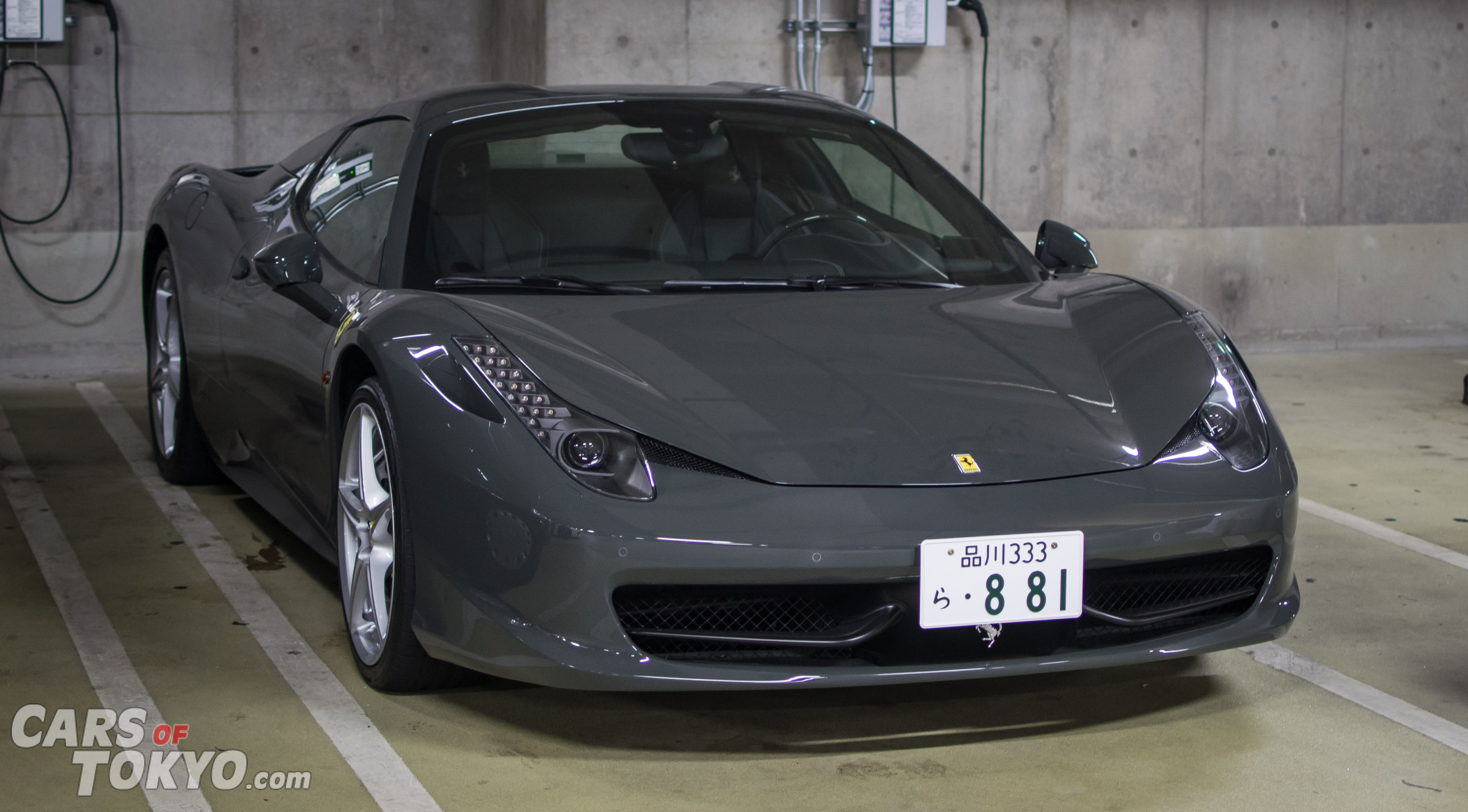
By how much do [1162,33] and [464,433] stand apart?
252 inches

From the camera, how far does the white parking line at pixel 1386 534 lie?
3938 mm

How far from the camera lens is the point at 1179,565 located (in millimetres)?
2521

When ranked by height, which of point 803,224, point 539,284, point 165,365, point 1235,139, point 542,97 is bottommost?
point 165,365

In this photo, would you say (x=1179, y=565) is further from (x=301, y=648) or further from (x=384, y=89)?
(x=384, y=89)

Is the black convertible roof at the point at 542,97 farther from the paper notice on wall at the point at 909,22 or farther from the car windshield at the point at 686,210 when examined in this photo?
the paper notice on wall at the point at 909,22

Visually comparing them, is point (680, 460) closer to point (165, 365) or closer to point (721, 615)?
point (721, 615)

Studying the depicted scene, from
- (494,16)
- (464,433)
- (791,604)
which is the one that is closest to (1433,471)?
(791,604)

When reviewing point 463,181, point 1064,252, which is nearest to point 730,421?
point 463,181

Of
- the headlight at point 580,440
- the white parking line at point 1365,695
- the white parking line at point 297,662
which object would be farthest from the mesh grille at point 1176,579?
the white parking line at point 297,662

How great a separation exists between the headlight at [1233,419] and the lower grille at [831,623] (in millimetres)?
244

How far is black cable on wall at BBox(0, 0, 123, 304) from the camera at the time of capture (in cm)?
704

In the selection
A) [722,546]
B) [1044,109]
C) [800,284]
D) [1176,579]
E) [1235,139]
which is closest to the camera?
[722,546]

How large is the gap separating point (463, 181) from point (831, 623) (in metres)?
1.34

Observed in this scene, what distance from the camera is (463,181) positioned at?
3180mm
